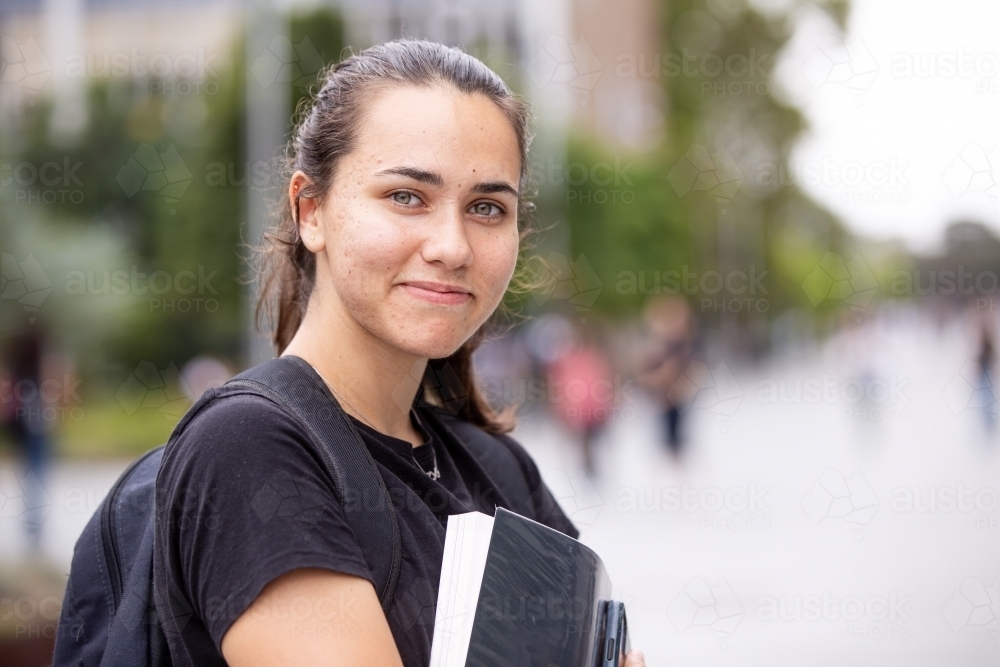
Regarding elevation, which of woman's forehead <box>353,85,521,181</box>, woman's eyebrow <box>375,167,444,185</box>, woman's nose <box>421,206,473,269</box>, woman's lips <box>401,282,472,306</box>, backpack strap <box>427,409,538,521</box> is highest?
woman's forehead <box>353,85,521,181</box>

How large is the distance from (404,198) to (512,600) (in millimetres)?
661

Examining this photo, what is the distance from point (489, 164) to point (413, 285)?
0.24 metres

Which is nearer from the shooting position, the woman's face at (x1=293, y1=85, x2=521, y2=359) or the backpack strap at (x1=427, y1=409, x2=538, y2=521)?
the woman's face at (x1=293, y1=85, x2=521, y2=359)

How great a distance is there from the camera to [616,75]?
4088 cm

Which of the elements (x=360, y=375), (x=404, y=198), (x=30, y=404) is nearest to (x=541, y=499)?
(x=360, y=375)

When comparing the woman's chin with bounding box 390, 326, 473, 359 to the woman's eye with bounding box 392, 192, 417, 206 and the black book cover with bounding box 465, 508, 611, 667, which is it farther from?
the black book cover with bounding box 465, 508, 611, 667

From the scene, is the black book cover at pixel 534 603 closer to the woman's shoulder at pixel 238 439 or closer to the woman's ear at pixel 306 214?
the woman's shoulder at pixel 238 439

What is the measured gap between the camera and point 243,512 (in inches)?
50.5

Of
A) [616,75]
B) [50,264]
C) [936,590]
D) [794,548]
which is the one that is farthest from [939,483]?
[616,75]

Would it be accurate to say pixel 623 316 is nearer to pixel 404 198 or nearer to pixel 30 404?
pixel 30 404

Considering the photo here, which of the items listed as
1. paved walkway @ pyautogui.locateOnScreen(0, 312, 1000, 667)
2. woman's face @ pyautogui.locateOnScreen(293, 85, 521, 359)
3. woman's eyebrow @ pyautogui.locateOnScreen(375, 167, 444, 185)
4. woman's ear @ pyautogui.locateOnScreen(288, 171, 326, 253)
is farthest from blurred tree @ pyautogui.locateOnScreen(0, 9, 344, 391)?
woman's eyebrow @ pyautogui.locateOnScreen(375, 167, 444, 185)

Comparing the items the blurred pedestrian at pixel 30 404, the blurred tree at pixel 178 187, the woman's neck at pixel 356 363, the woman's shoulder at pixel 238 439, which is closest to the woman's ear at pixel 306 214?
the woman's neck at pixel 356 363

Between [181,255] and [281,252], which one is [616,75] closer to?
[181,255]

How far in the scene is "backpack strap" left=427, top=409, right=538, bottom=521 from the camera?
1931mm
